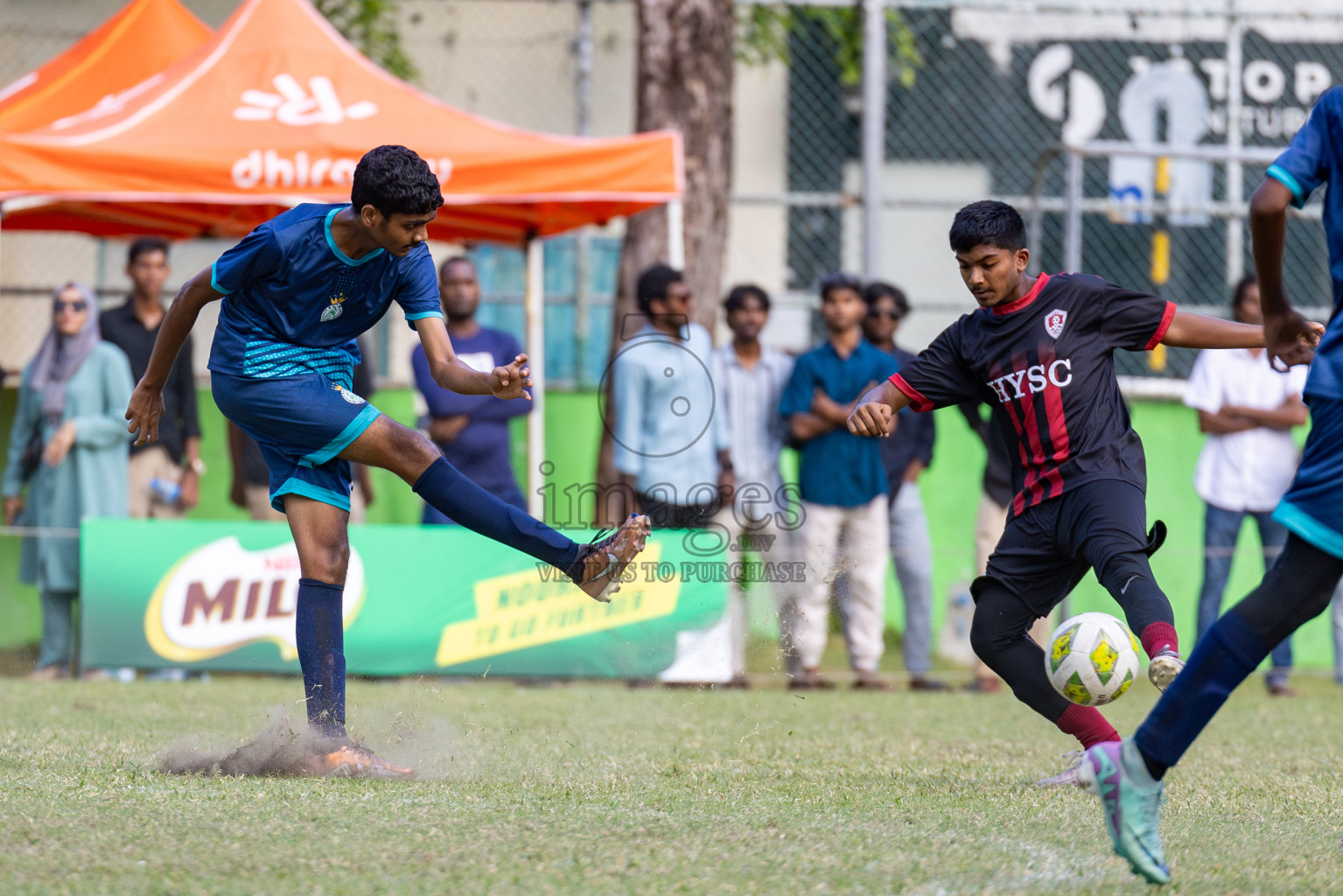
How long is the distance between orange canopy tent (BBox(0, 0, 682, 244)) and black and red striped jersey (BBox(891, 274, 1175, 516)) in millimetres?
3885

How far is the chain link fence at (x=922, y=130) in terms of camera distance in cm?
1065

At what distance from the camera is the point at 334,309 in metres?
4.66

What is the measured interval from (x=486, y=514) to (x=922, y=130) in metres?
10.2

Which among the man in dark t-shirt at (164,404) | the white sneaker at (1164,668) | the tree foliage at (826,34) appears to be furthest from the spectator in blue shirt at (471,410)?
the white sneaker at (1164,668)

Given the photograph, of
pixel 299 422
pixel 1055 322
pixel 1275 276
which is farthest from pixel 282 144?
pixel 1275 276

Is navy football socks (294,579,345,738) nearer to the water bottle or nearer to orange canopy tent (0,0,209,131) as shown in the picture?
the water bottle

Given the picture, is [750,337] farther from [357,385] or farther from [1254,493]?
[1254,493]

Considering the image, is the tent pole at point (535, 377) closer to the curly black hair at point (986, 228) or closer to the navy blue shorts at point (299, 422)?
the navy blue shorts at point (299, 422)

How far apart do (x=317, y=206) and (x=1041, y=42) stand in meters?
10.4

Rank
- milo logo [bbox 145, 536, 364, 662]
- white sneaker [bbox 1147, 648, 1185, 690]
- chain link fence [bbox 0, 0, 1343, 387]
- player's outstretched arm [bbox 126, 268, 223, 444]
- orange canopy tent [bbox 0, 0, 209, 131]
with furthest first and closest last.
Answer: chain link fence [bbox 0, 0, 1343, 387]
orange canopy tent [bbox 0, 0, 209, 131]
milo logo [bbox 145, 536, 364, 662]
player's outstretched arm [bbox 126, 268, 223, 444]
white sneaker [bbox 1147, 648, 1185, 690]

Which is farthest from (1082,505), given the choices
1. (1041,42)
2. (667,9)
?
(1041,42)

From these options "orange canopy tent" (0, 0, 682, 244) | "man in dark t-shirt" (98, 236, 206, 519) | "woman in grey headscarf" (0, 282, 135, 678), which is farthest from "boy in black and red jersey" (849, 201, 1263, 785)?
"man in dark t-shirt" (98, 236, 206, 519)

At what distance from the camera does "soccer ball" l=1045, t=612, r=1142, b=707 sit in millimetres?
4562

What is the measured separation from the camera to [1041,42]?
1366 centimetres
